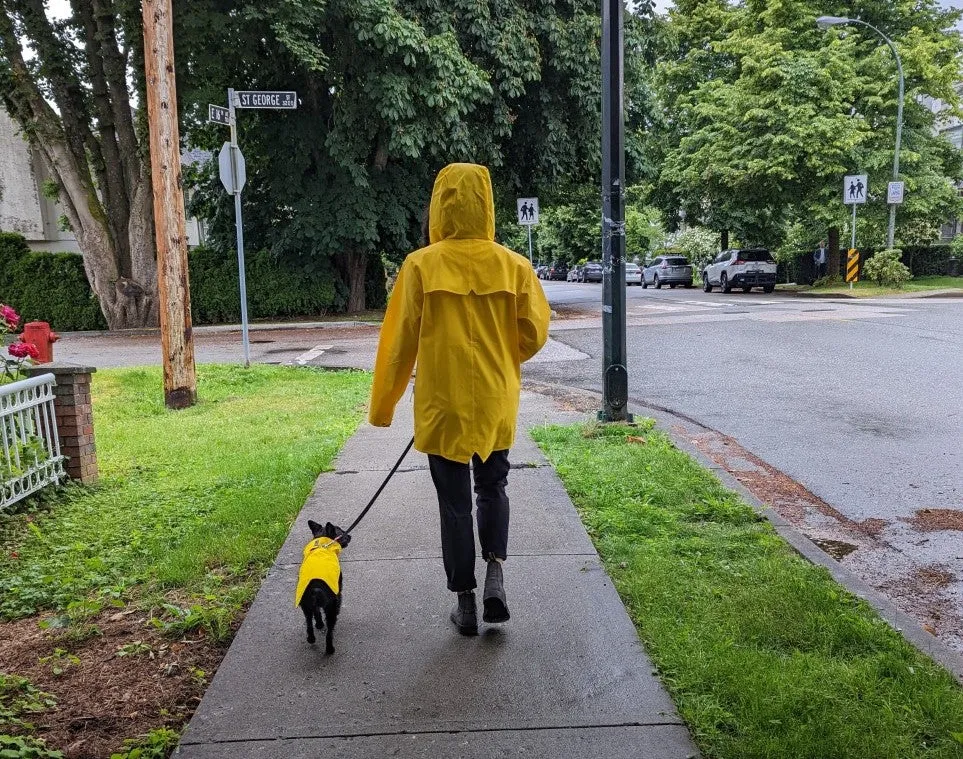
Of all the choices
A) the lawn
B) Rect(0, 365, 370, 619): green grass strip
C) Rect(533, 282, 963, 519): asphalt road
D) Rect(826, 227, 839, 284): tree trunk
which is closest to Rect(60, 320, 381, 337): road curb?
Rect(533, 282, 963, 519): asphalt road

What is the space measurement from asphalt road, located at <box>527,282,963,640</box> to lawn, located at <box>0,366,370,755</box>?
137 inches

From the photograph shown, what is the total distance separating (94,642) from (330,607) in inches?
44.5

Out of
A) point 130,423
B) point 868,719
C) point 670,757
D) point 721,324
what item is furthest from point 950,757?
point 721,324

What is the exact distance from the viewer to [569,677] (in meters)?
2.97

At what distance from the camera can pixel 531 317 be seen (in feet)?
10.9

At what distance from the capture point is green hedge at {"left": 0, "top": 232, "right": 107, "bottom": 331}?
2112 cm

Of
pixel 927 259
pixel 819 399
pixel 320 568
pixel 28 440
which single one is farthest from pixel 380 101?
pixel 927 259

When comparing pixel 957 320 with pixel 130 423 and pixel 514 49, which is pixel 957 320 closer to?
pixel 514 49

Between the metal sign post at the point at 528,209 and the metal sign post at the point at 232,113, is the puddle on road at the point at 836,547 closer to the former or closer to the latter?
the metal sign post at the point at 232,113

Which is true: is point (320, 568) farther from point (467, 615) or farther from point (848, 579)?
point (848, 579)

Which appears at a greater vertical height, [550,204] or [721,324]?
[550,204]

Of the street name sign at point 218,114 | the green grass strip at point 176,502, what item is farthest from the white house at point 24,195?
the green grass strip at point 176,502

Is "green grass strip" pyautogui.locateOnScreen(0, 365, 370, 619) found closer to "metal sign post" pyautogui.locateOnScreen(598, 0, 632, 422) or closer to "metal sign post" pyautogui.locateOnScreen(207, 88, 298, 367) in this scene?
"metal sign post" pyautogui.locateOnScreen(598, 0, 632, 422)

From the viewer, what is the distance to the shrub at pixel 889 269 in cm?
2575
